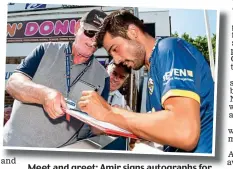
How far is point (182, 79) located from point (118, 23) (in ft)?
2.07

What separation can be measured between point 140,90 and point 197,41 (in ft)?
1.79

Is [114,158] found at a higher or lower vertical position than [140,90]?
lower

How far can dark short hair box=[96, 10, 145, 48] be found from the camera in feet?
8.86

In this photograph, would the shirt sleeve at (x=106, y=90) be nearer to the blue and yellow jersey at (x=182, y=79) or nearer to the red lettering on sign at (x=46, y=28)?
the blue and yellow jersey at (x=182, y=79)

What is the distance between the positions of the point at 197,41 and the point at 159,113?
0.63 metres

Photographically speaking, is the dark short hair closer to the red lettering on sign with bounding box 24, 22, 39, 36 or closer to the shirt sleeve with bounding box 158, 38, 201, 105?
the shirt sleeve with bounding box 158, 38, 201, 105

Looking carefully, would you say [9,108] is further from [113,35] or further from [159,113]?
[159,113]

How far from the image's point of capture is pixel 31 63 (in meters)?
2.79

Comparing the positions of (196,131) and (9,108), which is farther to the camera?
(9,108)

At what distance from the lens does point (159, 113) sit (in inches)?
98.7

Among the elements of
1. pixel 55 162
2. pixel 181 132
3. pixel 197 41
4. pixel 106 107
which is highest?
pixel 197 41

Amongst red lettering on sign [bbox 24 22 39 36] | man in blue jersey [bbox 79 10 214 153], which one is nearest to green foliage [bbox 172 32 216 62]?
man in blue jersey [bbox 79 10 214 153]

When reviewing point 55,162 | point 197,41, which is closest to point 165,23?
point 197,41

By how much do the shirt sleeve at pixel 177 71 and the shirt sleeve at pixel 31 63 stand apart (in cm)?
90
